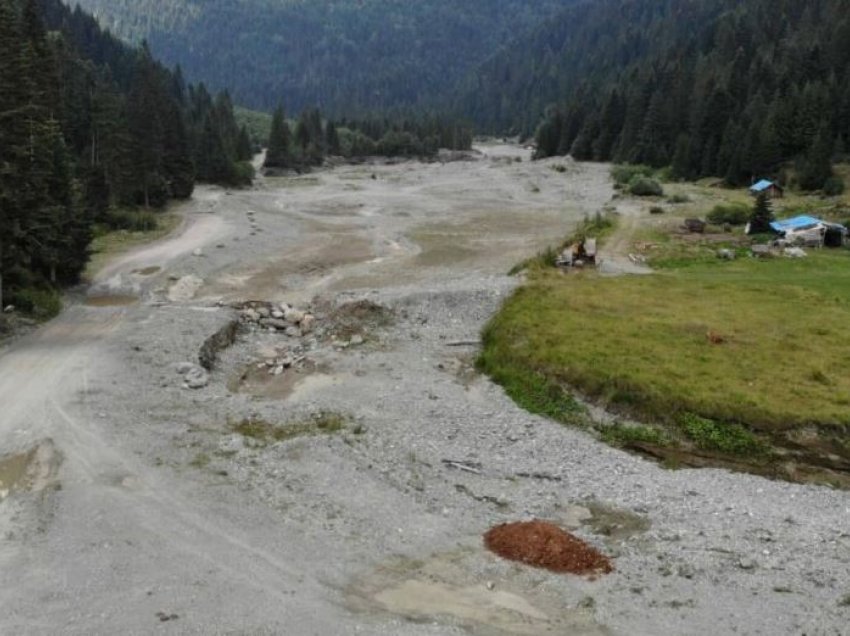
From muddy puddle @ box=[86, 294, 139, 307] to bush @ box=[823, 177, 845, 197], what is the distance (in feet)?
275

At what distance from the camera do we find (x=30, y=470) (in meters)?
23.3

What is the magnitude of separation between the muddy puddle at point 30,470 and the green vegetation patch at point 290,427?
20.4 ft

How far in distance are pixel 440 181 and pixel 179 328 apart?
10153cm

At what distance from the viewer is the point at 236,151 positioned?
142875 millimetres

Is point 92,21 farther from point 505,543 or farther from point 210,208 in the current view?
point 505,543

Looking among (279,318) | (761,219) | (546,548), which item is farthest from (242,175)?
(546,548)

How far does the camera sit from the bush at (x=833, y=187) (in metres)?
91.6

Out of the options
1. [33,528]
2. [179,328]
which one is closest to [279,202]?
[179,328]

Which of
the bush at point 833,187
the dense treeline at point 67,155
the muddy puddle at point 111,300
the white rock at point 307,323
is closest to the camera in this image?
the dense treeline at point 67,155

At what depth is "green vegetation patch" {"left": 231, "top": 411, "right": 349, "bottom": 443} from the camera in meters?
27.0

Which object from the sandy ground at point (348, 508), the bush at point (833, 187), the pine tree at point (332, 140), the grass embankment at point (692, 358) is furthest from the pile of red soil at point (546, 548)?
the pine tree at point (332, 140)

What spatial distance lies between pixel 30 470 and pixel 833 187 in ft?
315

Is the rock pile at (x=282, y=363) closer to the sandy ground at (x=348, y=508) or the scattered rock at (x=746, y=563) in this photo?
the sandy ground at (x=348, y=508)

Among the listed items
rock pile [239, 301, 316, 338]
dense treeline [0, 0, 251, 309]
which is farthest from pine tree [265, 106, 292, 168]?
rock pile [239, 301, 316, 338]
